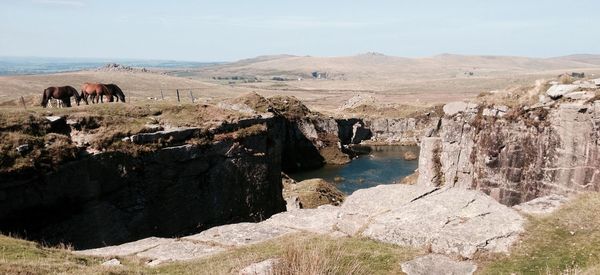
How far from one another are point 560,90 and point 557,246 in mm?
23503

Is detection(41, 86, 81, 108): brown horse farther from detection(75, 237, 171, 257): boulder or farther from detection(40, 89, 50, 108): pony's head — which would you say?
detection(75, 237, 171, 257): boulder

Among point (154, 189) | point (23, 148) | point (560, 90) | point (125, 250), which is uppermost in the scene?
point (560, 90)

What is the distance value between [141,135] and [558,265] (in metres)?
23.5

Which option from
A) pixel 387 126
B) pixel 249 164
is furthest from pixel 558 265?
pixel 387 126

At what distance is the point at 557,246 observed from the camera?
42.2ft

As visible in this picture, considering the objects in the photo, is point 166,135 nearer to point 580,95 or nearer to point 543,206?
point 543,206

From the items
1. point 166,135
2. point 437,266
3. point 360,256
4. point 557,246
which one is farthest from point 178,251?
point 166,135

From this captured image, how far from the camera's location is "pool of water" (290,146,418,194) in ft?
216

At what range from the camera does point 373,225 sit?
15.4 meters

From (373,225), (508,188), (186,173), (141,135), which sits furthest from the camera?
(508,188)

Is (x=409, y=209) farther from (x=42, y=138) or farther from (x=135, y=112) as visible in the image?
(x=135, y=112)

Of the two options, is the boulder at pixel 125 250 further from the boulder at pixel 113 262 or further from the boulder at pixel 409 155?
the boulder at pixel 409 155

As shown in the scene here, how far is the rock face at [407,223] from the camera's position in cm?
1376

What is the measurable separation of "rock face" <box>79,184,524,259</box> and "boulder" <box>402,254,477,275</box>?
19.4 inches
